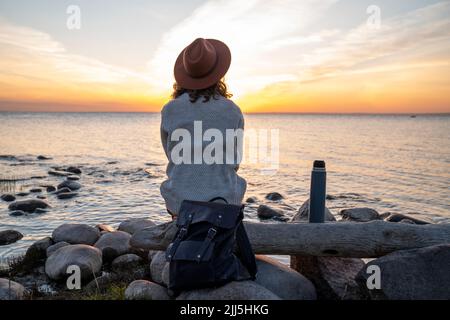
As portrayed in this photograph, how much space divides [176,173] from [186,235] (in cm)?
82

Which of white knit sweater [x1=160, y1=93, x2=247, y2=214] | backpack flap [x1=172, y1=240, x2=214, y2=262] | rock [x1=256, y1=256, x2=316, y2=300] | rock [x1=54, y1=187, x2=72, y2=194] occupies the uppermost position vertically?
white knit sweater [x1=160, y1=93, x2=247, y2=214]

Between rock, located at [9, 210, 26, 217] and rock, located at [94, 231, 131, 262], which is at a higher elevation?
rock, located at [94, 231, 131, 262]

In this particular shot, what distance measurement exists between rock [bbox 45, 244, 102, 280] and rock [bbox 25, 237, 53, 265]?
30.0 inches

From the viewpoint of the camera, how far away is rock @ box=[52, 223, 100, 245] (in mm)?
9047

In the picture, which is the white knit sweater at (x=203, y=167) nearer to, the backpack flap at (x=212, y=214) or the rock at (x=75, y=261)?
the backpack flap at (x=212, y=214)

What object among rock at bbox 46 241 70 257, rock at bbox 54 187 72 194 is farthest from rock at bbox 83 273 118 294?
rock at bbox 54 187 72 194

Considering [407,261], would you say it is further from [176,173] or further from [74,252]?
[74,252]

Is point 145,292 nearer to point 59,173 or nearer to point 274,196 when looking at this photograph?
point 274,196

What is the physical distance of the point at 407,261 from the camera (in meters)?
4.88

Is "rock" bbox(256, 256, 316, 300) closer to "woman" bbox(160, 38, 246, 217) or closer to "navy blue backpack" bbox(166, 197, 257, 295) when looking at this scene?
"navy blue backpack" bbox(166, 197, 257, 295)

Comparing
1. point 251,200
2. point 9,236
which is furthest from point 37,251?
point 251,200

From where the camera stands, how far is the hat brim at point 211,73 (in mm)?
4617

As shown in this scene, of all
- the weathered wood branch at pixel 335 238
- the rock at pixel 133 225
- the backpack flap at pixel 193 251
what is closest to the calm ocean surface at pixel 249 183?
the rock at pixel 133 225
